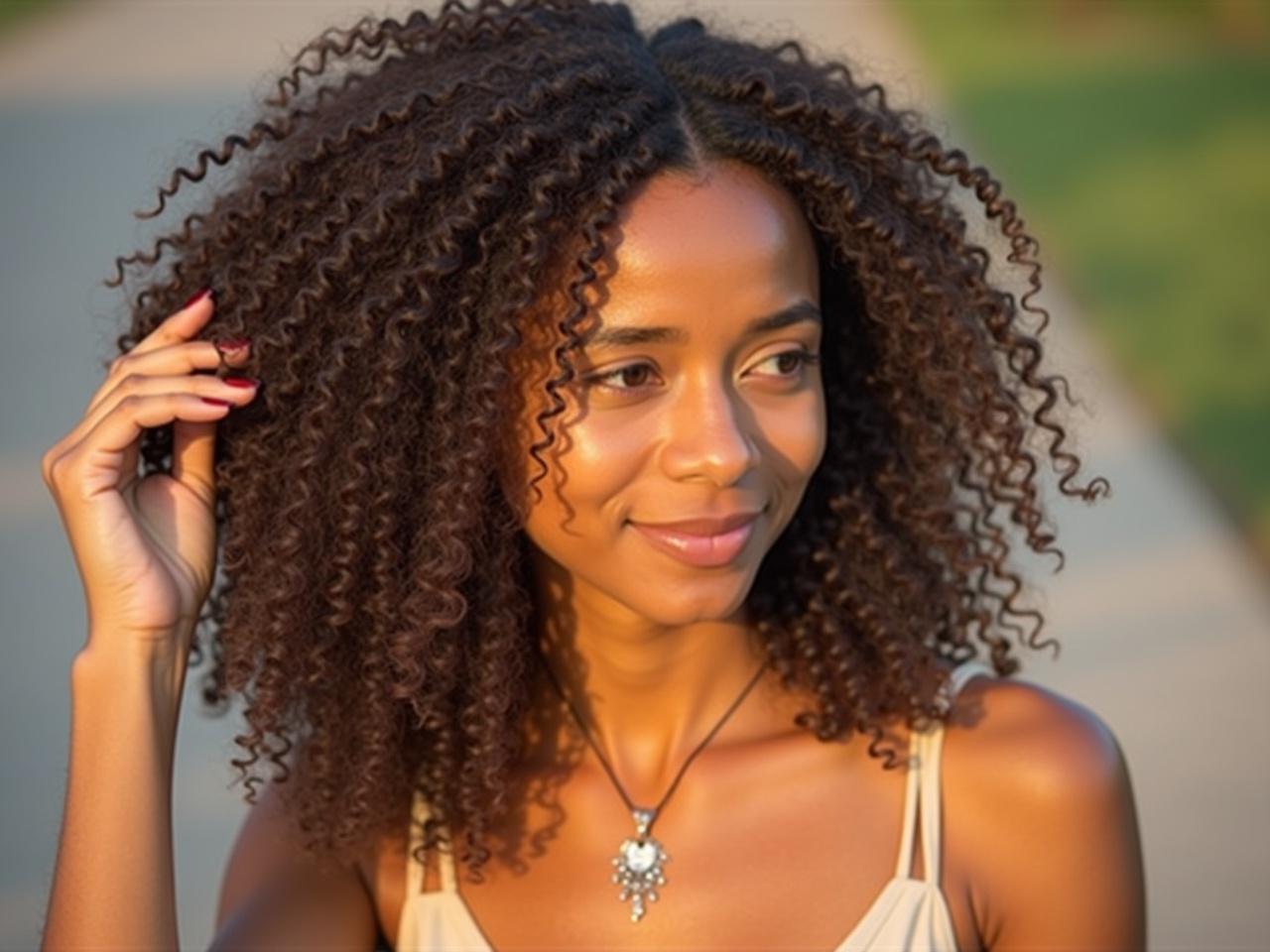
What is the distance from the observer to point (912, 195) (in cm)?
363

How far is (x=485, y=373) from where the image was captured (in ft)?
11.1

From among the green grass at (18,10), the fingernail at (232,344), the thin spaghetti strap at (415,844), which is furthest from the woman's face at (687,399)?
the green grass at (18,10)

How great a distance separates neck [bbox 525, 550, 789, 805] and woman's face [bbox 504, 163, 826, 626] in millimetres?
296

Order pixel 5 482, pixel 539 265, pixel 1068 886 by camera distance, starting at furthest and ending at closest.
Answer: pixel 5 482 → pixel 1068 886 → pixel 539 265

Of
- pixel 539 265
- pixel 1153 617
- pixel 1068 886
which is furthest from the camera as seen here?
pixel 1153 617

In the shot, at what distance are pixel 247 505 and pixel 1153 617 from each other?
4.08 metres

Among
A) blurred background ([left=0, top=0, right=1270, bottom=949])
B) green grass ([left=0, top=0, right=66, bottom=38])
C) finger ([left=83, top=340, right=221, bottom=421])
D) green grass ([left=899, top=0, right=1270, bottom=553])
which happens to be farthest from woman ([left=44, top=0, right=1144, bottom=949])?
green grass ([left=0, top=0, right=66, bottom=38])

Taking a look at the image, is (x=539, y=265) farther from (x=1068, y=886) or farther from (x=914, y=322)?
(x=1068, y=886)

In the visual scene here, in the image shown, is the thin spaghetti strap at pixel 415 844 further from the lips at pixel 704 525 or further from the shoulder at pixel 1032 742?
the shoulder at pixel 1032 742

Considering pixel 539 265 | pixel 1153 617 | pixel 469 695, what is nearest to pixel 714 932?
pixel 469 695

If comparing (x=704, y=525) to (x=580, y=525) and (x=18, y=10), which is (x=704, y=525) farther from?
(x=18, y=10)

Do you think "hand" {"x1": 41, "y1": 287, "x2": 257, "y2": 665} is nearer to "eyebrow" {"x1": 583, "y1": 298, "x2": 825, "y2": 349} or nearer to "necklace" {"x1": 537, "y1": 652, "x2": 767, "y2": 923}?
"eyebrow" {"x1": 583, "y1": 298, "x2": 825, "y2": 349}

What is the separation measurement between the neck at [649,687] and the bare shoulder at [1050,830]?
36cm

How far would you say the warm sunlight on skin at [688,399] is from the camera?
3312 millimetres
